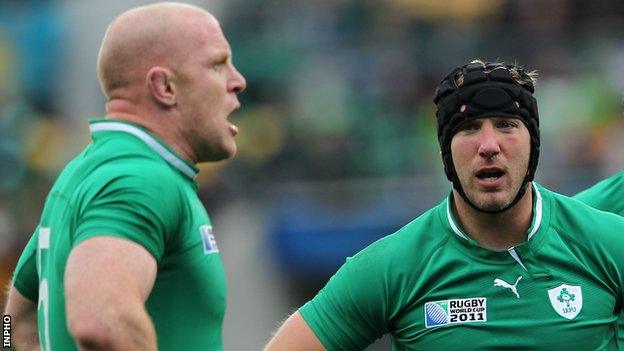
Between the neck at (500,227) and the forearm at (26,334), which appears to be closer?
the neck at (500,227)

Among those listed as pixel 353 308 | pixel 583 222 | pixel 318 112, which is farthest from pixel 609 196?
pixel 318 112

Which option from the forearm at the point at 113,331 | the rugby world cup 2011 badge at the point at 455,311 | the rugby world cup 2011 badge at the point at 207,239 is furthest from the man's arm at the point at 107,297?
the rugby world cup 2011 badge at the point at 455,311

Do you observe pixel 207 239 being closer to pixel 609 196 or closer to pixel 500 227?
pixel 500 227

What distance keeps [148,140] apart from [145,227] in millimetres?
459

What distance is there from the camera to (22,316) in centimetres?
478

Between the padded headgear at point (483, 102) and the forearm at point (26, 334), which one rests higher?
the padded headgear at point (483, 102)

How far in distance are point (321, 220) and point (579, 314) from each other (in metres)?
7.06

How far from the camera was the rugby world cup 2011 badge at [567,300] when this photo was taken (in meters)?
4.52

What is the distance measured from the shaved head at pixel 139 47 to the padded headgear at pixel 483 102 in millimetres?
1044

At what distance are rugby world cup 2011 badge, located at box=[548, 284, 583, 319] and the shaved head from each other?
1504mm

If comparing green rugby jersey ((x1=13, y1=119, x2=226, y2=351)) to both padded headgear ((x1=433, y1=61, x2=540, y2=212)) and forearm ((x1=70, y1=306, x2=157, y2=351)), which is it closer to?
forearm ((x1=70, y1=306, x2=157, y2=351))

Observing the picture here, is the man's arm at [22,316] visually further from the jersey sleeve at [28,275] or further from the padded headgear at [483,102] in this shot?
the padded headgear at [483,102]

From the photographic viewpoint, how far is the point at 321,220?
11531 mm

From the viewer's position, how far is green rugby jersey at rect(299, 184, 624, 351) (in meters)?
4.52
